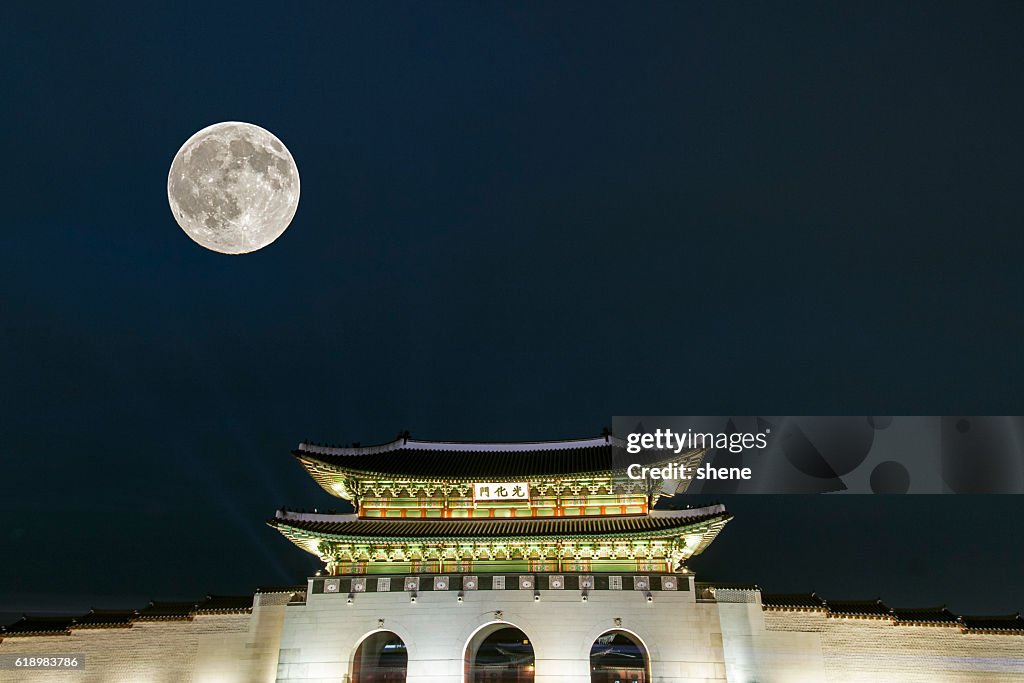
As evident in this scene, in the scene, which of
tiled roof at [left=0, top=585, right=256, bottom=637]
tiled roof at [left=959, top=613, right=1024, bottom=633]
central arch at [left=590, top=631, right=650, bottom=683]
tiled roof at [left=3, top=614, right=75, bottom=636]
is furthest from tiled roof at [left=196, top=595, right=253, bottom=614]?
tiled roof at [left=959, top=613, right=1024, bottom=633]

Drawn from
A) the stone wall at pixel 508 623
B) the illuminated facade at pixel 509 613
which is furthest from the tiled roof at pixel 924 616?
the stone wall at pixel 508 623

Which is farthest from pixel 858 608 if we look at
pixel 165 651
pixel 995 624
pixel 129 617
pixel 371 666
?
pixel 129 617

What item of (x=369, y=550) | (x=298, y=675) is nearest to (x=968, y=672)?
(x=369, y=550)

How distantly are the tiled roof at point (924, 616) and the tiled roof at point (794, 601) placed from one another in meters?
2.44

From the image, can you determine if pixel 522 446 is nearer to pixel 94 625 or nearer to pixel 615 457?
pixel 615 457

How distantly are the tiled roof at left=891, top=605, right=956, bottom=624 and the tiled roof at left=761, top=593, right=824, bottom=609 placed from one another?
2443mm

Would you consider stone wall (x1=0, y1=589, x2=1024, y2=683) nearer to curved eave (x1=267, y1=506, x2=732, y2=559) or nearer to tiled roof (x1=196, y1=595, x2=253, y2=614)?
tiled roof (x1=196, y1=595, x2=253, y2=614)

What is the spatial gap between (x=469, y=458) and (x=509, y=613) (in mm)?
7144

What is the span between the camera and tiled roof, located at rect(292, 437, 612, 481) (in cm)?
2450

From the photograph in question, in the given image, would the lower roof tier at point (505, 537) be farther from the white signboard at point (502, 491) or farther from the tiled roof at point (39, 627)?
the tiled roof at point (39, 627)

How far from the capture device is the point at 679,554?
23125 mm

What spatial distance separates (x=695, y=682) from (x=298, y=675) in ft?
45.5

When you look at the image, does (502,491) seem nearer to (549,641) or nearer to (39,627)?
(549,641)

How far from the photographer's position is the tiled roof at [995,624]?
20.3 metres
